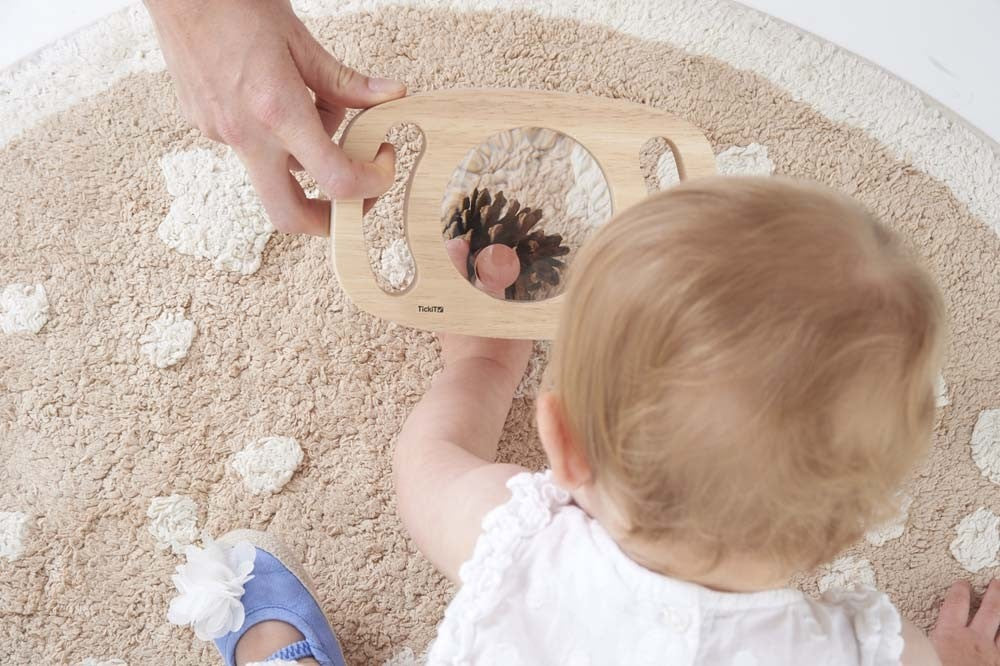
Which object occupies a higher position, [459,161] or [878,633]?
[459,161]

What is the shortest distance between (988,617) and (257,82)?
817mm

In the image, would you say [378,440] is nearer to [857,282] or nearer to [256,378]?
[256,378]

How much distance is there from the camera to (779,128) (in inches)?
34.7

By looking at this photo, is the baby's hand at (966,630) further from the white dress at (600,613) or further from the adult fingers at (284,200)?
the adult fingers at (284,200)

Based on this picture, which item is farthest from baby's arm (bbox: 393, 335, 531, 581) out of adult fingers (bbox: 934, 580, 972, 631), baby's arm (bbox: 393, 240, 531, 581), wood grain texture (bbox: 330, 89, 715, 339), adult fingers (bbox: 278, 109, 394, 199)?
adult fingers (bbox: 934, 580, 972, 631)

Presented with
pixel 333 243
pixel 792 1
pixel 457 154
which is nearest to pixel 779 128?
pixel 792 1

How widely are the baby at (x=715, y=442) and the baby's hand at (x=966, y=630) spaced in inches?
11.3

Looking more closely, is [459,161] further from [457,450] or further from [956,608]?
[956,608]

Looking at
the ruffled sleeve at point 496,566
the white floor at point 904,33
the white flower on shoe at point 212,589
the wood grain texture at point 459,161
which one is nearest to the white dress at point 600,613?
the ruffled sleeve at point 496,566

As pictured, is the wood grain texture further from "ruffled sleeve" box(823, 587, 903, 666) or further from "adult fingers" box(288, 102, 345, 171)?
"ruffled sleeve" box(823, 587, 903, 666)

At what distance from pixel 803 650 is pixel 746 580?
69 millimetres

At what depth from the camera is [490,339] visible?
807mm

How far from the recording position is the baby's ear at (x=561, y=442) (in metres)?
0.45

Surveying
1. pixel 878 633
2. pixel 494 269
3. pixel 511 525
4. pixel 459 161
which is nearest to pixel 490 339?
pixel 494 269
